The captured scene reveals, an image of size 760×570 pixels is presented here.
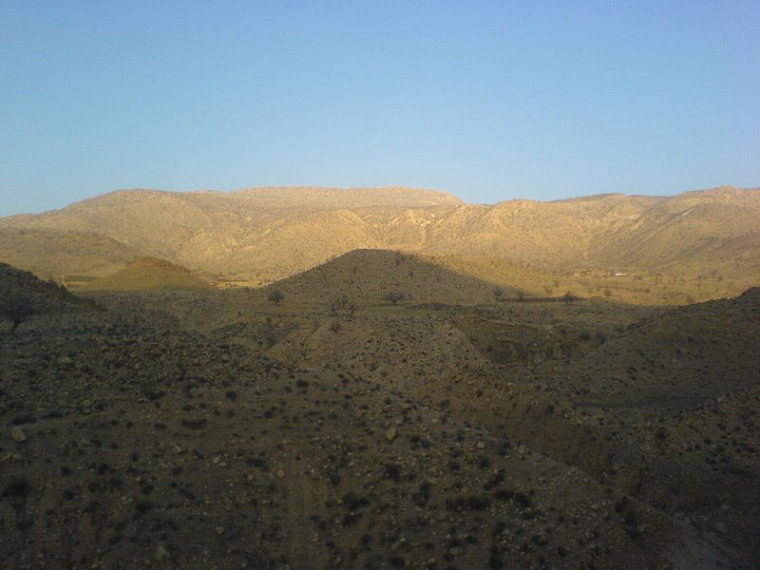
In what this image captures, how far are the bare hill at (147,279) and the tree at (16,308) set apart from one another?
3201cm

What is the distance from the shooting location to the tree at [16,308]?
18372mm

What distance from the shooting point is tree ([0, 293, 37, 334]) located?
18.4 metres

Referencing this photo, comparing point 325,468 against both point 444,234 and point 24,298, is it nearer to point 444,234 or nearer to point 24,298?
point 24,298

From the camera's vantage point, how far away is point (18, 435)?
31.8 ft

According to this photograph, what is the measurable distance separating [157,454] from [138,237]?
128m

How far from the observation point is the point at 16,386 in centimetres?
1134

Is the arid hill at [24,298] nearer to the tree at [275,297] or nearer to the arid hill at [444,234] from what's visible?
the tree at [275,297]

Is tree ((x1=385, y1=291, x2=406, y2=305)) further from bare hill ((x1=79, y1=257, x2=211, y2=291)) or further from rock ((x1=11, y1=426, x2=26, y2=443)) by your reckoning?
rock ((x1=11, y1=426, x2=26, y2=443))

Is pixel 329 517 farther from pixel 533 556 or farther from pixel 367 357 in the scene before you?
pixel 367 357

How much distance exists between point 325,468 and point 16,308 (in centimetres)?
1380

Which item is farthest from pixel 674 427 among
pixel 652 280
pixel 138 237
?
pixel 138 237

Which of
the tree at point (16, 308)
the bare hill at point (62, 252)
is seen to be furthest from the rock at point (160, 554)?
the bare hill at point (62, 252)

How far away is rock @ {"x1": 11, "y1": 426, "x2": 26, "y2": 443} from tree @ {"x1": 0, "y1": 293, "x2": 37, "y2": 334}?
7.73 m

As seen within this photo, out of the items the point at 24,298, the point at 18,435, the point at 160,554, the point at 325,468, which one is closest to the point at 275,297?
the point at 24,298
